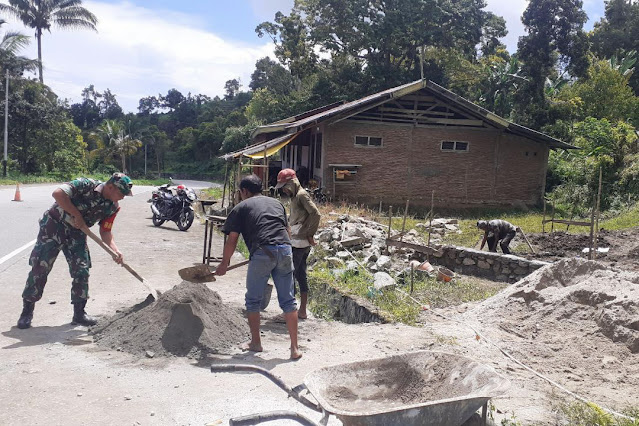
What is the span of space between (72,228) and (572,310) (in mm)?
5230

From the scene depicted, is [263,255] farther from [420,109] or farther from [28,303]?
[420,109]

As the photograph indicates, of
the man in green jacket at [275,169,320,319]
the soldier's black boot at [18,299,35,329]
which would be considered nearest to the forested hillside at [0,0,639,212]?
the man in green jacket at [275,169,320,319]

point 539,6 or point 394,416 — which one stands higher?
point 539,6

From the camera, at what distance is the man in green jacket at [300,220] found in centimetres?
604

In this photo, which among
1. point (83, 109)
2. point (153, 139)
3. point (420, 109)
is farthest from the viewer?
point (83, 109)

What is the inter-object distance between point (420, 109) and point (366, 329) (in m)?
14.9

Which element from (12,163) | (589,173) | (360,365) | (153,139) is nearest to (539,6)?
(589,173)

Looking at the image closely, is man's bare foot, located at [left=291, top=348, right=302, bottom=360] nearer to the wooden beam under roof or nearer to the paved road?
the paved road

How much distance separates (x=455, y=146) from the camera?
19.8 m

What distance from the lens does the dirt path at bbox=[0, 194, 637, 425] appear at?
11.8 feet

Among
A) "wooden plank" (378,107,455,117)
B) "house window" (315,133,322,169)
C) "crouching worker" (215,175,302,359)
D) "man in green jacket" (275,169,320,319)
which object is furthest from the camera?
"house window" (315,133,322,169)

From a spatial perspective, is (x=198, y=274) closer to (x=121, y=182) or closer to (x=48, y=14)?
(x=121, y=182)

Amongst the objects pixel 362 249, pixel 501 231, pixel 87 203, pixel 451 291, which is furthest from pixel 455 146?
pixel 87 203

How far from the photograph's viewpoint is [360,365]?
11.8ft
